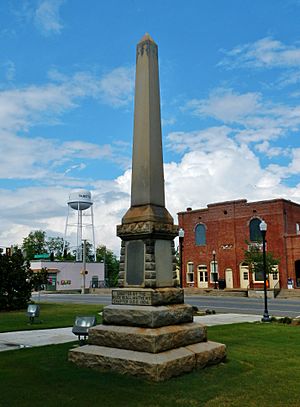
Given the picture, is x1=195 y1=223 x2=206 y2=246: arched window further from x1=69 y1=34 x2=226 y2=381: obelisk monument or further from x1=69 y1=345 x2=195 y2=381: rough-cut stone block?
x1=69 y1=345 x2=195 y2=381: rough-cut stone block

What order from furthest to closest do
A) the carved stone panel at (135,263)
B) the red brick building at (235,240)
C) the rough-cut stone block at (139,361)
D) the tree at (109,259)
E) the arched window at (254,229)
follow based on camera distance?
the tree at (109,259), the arched window at (254,229), the red brick building at (235,240), the carved stone panel at (135,263), the rough-cut stone block at (139,361)

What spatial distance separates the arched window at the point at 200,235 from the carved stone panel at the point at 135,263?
1727 inches

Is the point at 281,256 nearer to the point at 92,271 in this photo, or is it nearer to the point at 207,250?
the point at 207,250

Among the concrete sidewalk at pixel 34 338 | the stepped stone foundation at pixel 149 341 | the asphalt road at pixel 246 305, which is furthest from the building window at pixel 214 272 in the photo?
the stepped stone foundation at pixel 149 341

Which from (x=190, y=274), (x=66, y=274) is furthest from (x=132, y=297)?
(x=66, y=274)

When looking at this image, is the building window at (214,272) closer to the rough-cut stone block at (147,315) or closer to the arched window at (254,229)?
the arched window at (254,229)

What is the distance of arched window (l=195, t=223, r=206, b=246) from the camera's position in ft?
170

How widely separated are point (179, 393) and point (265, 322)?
39.4 feet

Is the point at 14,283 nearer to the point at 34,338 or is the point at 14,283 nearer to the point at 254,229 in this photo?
the point at 34,338

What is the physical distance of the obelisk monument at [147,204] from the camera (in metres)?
8.23

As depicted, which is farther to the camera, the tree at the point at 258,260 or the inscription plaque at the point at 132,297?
the tree at the point at 258,260

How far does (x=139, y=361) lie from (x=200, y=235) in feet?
150

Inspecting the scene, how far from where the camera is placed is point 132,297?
8.07 metres

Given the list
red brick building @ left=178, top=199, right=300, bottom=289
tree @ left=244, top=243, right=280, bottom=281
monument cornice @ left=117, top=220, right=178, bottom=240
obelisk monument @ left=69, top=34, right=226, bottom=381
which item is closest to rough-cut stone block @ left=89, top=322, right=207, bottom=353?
obelisk monument @ left=69, top=34, right=226, bottom=381
